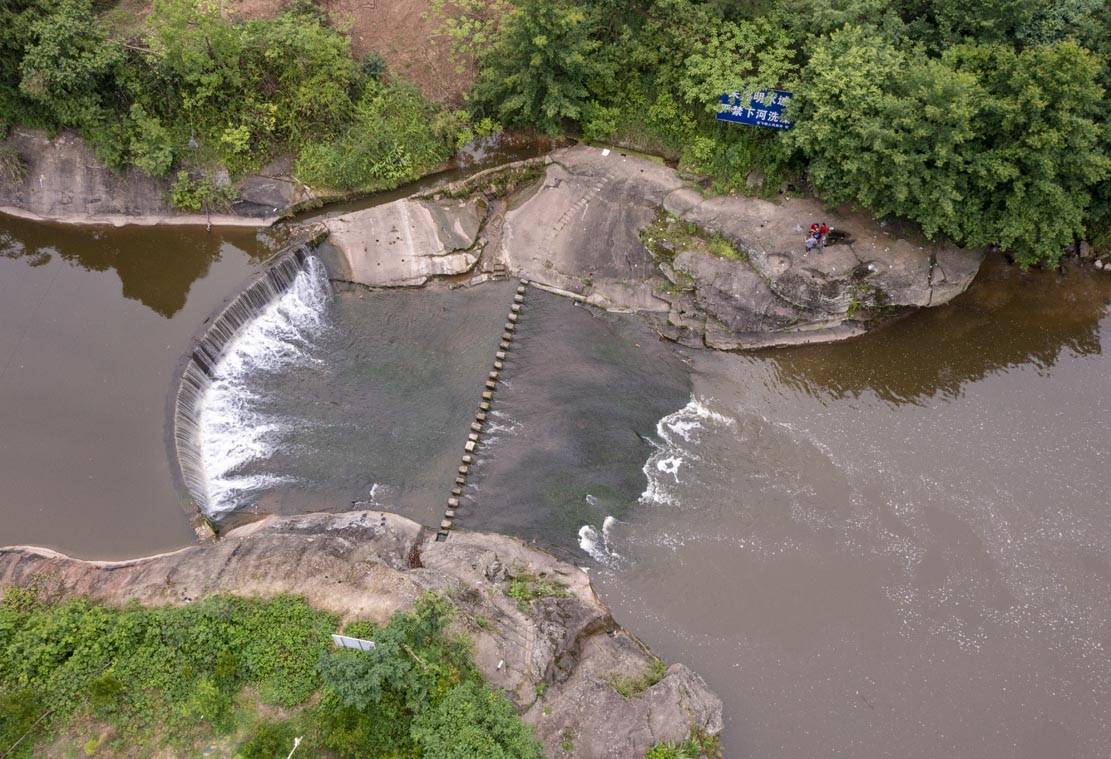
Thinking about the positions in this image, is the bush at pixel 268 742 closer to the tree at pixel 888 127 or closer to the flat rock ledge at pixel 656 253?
the flat rock ledge at pixel 656 253

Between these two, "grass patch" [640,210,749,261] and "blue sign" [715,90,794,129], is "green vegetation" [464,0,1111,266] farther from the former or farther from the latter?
"grass patch" [640,210,749,261]

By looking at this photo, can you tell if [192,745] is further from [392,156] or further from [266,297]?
[392,156]

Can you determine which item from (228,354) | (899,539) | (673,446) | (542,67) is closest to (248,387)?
(228,354)

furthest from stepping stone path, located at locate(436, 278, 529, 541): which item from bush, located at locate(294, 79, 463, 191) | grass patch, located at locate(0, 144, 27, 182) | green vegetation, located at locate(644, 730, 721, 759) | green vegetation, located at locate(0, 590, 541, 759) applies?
grass patch, located at locate(0, 144, 27, 182)

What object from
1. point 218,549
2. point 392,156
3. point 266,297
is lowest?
point 218,549

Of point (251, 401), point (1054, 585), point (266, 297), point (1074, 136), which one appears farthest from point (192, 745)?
point (1074, 136)

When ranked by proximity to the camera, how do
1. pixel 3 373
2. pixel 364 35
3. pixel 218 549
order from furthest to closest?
1. pixel 364 35
2. pixel 3 373
3. pixel 218 549
